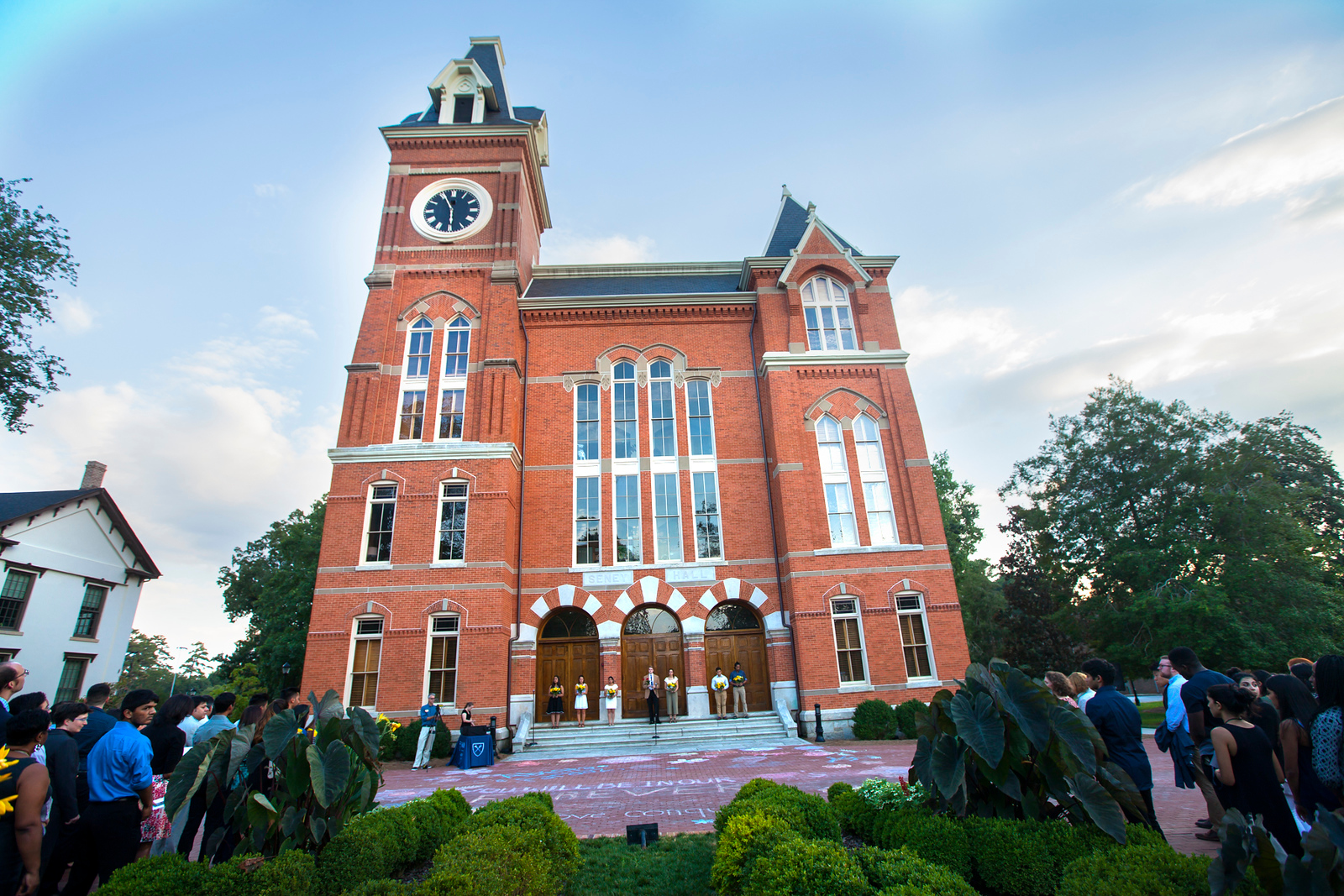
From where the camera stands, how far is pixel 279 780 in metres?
4.96

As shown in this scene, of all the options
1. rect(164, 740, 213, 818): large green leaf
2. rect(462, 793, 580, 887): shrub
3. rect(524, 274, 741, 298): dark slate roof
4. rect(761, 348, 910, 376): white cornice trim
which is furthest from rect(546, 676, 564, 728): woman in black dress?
rect(164, 740, 213, 818): large green leaf

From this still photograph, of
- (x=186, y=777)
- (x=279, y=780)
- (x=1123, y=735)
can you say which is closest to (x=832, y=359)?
(x=1123, y=735)

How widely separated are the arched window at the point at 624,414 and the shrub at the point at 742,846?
16.8 m

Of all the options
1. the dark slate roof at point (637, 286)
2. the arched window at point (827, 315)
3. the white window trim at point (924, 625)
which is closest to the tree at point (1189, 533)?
the white window trim at point (924, 625)

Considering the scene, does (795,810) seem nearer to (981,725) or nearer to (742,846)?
(742,846)

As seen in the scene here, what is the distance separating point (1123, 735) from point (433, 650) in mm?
17036

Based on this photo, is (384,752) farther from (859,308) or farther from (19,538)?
(859,308)

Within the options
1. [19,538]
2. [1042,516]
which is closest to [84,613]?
[19,538]

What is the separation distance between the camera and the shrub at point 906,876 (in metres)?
3.99

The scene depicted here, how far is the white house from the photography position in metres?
21.9

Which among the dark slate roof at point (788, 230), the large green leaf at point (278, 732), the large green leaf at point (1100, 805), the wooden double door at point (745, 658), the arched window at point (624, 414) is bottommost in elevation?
the large green leaf at point (1100, 805)

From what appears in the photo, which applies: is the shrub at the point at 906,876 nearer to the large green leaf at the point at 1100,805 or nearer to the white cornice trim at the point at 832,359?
the large green leaf at the point at 1100,805

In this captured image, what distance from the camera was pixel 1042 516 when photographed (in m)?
31.0

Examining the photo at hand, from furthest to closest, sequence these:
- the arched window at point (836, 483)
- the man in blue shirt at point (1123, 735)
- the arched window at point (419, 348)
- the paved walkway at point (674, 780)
Answer: the arched window at point (419, 348) → the arched window at point (836, 483) → the paved walkway at point (674, 780) → the man in blue shirt at point (1123, 735)
